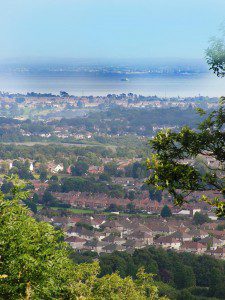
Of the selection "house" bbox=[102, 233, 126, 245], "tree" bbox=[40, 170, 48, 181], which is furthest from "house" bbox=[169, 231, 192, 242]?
"tree" bbox=[40, 170, 48, 181]

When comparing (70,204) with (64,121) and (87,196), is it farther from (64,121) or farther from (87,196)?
(64,121)

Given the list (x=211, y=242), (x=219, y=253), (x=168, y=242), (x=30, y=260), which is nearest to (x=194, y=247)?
(x=211, y=242)

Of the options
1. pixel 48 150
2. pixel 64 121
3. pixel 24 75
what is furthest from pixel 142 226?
pixel 24 75

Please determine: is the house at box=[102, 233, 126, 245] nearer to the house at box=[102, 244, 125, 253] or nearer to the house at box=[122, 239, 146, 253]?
the house at box=[122, 239, 146, 253]

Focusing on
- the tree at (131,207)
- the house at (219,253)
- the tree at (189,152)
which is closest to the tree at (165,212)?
the tree at (131,207)

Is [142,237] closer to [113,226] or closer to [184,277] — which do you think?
[113,226]

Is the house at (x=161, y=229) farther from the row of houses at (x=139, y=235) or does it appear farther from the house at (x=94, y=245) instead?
the house at (x=94, y=245)

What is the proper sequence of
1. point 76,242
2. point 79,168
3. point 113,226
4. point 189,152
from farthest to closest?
point 79,168
point 113,226
point 76,242
point 189,152
